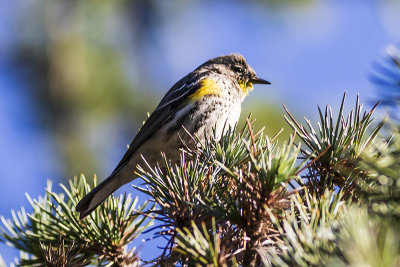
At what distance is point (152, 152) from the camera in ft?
11.7

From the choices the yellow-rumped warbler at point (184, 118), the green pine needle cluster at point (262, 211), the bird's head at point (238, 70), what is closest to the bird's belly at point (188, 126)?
the yellow-rumped warbler at point (184, 118)

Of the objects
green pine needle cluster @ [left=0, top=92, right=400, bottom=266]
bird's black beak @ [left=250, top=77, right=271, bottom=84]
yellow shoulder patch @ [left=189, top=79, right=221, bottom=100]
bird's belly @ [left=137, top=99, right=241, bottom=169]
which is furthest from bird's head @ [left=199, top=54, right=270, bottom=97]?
green pine needle cluster @ [left=0, top=92, right=400, bottom=266]

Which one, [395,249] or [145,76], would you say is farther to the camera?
[145,76]

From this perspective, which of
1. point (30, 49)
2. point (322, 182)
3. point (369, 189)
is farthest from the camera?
point (30, 49)

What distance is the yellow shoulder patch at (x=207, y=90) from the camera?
3555 mm

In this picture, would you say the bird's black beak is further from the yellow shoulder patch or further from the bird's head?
the yellow shoulder patch

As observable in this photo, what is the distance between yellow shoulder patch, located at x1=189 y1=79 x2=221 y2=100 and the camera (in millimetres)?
3555

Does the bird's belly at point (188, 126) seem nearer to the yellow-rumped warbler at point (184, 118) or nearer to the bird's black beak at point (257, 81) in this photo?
the yellow-rumped warbler at point (184, 118)

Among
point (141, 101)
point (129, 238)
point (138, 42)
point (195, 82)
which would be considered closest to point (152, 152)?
point (195, 82)

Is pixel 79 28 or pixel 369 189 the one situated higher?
pixel 79 28

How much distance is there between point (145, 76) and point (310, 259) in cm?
624

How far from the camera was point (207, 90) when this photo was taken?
3.60 m

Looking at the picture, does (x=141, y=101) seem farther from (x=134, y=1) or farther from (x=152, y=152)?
(x=152, y=152)

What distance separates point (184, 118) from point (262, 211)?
88.0 inches
